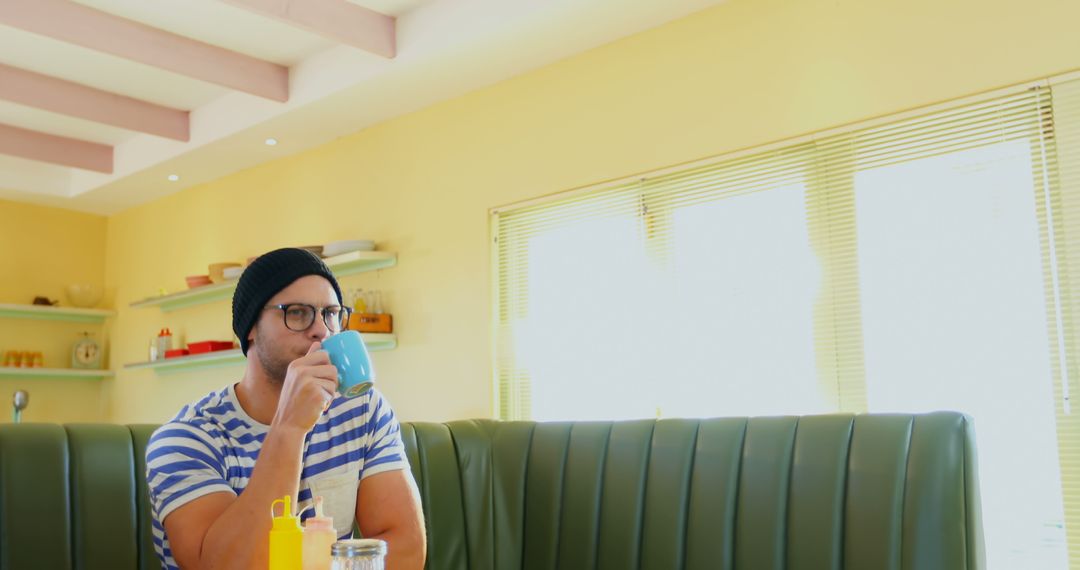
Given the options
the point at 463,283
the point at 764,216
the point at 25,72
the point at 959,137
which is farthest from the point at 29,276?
the point at 959,137

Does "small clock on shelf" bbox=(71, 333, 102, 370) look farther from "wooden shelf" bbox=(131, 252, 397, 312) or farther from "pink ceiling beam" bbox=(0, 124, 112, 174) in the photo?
"pink ceiling beam" bbox=(0, 124, 112, 174)

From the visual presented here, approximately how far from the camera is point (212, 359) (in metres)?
5.78

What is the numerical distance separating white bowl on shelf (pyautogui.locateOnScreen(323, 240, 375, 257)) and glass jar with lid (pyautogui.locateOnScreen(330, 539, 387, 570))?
3.93m

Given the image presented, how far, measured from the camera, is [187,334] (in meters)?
6.44

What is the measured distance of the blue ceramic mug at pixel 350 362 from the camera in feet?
5.35

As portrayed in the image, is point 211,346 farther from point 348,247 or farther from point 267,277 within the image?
point 267,277

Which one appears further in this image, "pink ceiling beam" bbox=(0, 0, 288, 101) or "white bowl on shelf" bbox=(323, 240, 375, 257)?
"white bowl on shelf" bbox=(323, 240, 375, 257)

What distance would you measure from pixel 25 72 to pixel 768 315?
3922 mm

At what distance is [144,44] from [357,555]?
394cm

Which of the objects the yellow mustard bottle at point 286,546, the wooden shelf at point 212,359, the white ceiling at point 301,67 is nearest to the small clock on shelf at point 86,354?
the wooden shelf at point 212,359

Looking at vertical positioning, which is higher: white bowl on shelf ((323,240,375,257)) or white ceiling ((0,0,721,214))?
white ceiling ((0,0,721,214))

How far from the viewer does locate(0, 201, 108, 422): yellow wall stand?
675 centimetres

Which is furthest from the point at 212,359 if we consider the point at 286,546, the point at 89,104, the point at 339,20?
the point at 286,546

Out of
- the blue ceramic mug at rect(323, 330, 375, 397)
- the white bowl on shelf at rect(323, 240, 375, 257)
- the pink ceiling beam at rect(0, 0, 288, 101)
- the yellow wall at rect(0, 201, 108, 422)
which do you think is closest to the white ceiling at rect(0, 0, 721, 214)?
the pink ceiling beam at rect(0, 0, 288, 101)
